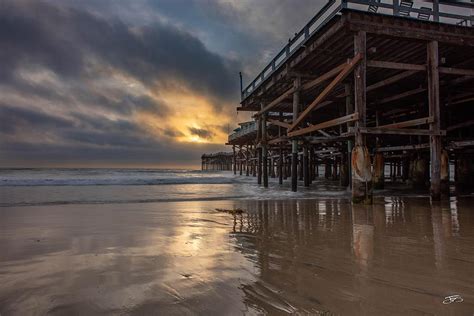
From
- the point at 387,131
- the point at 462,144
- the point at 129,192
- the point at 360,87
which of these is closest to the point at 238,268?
the point at 360,87

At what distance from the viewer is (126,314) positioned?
2.49 metres

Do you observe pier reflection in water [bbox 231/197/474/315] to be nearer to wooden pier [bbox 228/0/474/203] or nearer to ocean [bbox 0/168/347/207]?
wooden pier [bbox 228/0/474/203]

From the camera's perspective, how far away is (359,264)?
3758 millimetres

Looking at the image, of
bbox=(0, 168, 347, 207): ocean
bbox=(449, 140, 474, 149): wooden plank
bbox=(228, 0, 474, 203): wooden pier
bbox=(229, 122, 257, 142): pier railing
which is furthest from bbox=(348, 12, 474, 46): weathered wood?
bbox=(229, 122, 257, 142): pier railing

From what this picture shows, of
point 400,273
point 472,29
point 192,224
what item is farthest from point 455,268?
point 472,29

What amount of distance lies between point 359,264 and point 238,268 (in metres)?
1.34

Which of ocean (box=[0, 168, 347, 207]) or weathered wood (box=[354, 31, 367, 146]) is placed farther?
ocean (box=[0, 168, 347, 207])

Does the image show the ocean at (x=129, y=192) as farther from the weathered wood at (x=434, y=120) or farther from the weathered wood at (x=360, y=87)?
the weathered wood at (x=360, y=87)

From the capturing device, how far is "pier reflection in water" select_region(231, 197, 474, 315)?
A: 265 cm

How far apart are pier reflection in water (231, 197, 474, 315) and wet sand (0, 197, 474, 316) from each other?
0.01 m

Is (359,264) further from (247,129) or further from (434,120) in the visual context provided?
(247,129)

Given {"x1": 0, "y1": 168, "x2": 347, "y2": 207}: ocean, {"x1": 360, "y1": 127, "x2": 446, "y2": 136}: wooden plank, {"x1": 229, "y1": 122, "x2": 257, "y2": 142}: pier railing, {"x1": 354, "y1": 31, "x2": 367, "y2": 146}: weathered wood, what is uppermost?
{"x1": 229, "y1": 122, "x2": 257, "y2": 142}: pier railing

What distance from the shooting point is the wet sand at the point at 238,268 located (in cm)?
264

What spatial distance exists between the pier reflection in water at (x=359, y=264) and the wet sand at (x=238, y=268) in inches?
0.5
